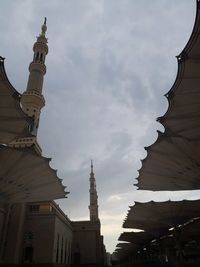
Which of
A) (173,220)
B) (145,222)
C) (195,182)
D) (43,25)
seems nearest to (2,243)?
(145,222)

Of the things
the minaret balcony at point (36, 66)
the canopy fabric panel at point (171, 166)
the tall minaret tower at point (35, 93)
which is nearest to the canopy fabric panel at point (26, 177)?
the canopy fabric panel at point (171, 166)

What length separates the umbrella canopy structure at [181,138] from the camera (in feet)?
32.8

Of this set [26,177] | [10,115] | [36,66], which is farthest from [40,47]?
[10,115]

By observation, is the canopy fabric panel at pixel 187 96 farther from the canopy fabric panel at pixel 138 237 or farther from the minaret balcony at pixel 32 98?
the canopy fabric panel at pixel 138 237

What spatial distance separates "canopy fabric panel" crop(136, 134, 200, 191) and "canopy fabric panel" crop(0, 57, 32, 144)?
766 cm

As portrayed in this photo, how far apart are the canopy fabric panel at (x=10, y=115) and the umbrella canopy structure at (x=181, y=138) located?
7.01 m

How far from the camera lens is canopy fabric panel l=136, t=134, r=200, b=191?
15086 mm

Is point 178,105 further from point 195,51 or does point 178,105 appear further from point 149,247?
point 149,247

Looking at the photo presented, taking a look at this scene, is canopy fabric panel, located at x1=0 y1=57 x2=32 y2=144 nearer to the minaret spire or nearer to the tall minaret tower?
the tall minaret tower

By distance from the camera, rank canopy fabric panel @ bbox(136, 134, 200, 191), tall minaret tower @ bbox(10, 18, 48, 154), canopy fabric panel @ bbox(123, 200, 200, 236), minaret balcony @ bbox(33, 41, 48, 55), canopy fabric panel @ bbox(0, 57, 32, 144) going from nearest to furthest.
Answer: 1. canopy fabric panel @ bbox(0, 57, 32, 144)
2. canopy fabric panel @ bbox(136, 134, 200, 191)
3. canopy fabric panel @ bbox(123, 200, 200, 236)
4. tall minaret tower @ bbox(10, 18, 48, 154)
5. minaret balcony @ bbox(33, 41, 48, 55)

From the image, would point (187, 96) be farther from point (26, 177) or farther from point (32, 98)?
point (32, 98)

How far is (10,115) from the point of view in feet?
41.0

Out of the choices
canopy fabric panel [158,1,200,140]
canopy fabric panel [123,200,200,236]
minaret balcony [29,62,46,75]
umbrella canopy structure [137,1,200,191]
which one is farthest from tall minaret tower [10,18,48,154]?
canopy fabric panel [158,1,200,140]

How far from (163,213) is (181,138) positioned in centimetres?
1239
